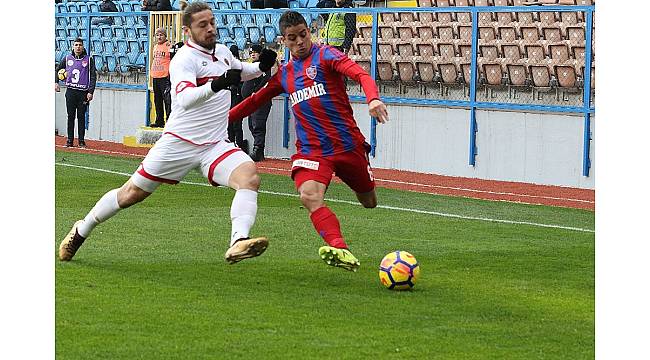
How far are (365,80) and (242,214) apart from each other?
1.26m

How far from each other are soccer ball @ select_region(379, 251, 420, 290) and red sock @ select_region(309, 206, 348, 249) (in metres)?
0.35

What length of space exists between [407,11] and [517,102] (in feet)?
9.17

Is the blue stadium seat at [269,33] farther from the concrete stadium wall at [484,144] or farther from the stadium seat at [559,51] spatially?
the stadium seat at [559,51]

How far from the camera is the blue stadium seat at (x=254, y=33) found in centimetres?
2378

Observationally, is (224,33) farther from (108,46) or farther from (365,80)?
(365,80)

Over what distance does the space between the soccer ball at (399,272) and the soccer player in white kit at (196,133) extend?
1.06 m

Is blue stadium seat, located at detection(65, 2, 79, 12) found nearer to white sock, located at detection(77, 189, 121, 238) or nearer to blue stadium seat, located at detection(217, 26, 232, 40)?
blue stadium seat, located at detection(217, 26, 232, 40)

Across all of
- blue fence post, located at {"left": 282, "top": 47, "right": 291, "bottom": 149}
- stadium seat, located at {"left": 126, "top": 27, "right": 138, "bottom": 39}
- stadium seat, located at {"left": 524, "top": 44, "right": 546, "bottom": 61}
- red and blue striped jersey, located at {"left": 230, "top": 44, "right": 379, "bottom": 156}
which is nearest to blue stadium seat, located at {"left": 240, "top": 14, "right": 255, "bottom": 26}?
blue fence post, located at {"left": 282, "top": 47, "right": 291, "bottom": 149}

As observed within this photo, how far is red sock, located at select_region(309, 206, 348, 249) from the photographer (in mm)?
9102

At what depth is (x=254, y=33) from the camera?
941 inches

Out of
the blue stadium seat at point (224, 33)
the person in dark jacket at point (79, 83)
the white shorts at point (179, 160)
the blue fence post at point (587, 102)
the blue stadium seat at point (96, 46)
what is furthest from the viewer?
the blue stadium seat at point (96, 46)

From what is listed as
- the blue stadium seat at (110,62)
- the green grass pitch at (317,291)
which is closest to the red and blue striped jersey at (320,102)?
the green grass pitch at (317,291)

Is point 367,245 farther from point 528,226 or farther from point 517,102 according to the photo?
point 517,102

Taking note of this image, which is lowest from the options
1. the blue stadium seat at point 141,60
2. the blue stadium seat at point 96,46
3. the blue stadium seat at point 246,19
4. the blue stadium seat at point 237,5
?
the blue stadium seat at point 141,60
